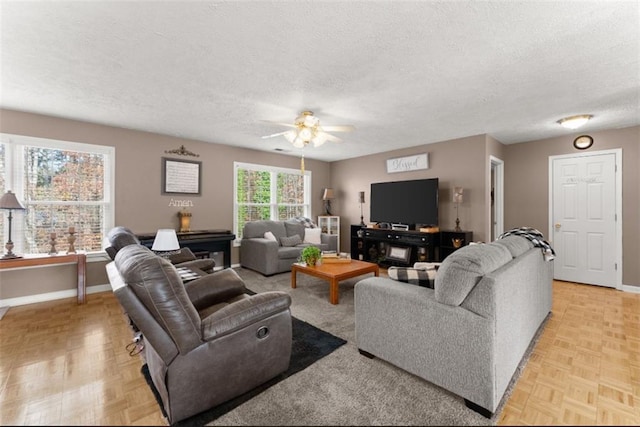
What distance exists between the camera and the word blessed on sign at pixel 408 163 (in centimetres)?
491

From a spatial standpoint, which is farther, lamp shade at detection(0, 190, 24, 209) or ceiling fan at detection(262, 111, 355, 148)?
ceiling fan at detection(262, 111, 355, 148)

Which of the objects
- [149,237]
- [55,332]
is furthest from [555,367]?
[149,237]

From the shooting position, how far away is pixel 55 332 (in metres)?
2.45

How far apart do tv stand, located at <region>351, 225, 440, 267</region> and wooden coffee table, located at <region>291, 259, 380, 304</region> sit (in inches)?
52.9

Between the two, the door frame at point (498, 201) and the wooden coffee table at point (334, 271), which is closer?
the wooden coffee table at point (334, 271)

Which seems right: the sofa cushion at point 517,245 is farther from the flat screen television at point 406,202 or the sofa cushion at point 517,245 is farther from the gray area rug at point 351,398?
the flat screen television at point 406,202

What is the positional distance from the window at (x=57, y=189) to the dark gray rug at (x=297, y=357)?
9.64 ft

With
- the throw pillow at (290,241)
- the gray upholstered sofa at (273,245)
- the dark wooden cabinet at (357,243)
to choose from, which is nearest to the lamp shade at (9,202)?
the gray upholstered sofa at (273,245)

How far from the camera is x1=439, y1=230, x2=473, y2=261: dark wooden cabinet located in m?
4.27

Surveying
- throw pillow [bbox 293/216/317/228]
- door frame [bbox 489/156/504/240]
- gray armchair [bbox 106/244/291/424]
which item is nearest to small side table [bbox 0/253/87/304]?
gray armchair [bbox 106/244/291/424]

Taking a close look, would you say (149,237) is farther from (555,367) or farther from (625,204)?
(625,204)

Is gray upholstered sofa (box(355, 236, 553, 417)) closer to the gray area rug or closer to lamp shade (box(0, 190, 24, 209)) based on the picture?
the gray area rug

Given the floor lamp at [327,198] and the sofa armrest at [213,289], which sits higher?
the floor lamp at [327,198]

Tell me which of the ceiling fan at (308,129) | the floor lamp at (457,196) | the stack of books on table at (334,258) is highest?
the ceiling fan at (308,129)
